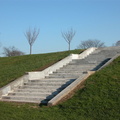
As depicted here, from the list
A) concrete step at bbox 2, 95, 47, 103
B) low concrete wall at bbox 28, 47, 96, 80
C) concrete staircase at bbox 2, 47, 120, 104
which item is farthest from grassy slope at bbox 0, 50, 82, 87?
concrete step at bbox 2, 95, 47, 103

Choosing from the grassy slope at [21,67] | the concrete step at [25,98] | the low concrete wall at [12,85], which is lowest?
the concrete step at [25,98]

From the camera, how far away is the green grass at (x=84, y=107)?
23.9 feet

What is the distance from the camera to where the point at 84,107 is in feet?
25.7

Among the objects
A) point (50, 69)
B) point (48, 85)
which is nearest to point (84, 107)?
point (48, 85)

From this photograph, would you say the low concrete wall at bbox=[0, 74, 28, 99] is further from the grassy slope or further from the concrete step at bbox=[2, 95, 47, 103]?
the grassy slope

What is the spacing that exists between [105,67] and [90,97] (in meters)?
3.79

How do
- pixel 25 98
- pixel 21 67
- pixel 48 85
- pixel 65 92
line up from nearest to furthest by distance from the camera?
1. pixel 65 92
2. pixel 25 98
3. pixel 48 85
4. pixel 21 67

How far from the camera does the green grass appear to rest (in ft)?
23.9

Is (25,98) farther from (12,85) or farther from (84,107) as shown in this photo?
(84,107)

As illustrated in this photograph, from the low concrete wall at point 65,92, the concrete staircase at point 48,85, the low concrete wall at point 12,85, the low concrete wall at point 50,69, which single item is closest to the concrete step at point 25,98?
the concrete staircase at point 48,85

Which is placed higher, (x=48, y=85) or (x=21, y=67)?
(x=21, y=67)

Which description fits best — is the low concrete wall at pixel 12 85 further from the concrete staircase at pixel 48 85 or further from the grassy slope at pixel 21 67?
the grassy slope at pixel 21 67

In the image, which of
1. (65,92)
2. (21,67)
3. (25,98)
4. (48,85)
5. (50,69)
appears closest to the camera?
(65,92)

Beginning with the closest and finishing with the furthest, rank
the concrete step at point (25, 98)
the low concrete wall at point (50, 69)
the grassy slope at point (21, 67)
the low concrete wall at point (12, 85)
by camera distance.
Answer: the concrete step at point (25, 98) < the low concrete wall at point (12, 85) < the low concrete wall at point (50, 69) < the grassy slope at point (21, 67)
